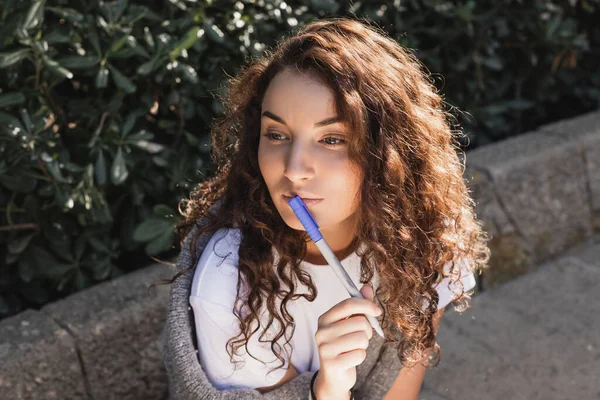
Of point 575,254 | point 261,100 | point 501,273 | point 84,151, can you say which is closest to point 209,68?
point 84,151

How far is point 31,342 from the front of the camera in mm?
2098

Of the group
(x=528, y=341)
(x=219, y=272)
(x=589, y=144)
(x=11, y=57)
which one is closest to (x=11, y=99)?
(x=11, y=57)

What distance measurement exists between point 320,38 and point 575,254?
1.92 meters

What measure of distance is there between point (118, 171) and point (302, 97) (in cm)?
84

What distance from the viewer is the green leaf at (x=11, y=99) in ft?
7.00

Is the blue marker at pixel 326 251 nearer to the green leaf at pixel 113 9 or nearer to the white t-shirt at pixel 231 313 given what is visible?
the white t-shirt at pixel 231 313

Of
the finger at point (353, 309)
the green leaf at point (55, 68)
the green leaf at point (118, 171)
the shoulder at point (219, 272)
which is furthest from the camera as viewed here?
the green leaf at point (118, 171)

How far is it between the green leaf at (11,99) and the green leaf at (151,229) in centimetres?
48

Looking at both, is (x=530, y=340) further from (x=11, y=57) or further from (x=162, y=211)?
(x=11, y=57)

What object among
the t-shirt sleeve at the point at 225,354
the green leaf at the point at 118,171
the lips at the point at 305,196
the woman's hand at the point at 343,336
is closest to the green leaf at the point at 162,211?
the green leaf at the point at 118,171

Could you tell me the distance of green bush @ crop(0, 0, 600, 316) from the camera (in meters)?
2.22

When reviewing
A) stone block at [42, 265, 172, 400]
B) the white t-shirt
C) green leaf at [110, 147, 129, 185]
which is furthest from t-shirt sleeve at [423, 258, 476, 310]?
green leaf at [110, 147, 129, 185]

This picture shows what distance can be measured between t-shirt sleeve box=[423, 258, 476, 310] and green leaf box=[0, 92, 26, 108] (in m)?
1.16

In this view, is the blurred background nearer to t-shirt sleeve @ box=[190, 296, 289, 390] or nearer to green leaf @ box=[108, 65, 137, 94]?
green leaf @ box=[108, 65, 137, 94]
